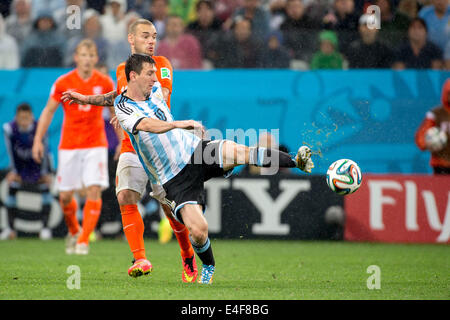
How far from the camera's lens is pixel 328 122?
13.0 metres

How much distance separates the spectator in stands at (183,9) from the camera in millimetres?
14266

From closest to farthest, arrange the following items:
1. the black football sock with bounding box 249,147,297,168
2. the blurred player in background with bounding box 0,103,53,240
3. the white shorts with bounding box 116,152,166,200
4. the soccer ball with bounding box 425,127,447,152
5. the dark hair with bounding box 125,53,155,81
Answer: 1. the black football sock with bounding box 249,147,297,168
2. the dark hair with bounding box 125,53,155,81
3. the white shorts with bounding box 116,152,166,200
4. the soccer ball with bounding box 425,127,447,152
5. the blurred player in background with bounding box 0,103,53,240

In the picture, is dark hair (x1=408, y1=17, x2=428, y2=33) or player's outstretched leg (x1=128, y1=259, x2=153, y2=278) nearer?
player's outstretched leg (x1=128, y1=259, x2=153, y2=278)

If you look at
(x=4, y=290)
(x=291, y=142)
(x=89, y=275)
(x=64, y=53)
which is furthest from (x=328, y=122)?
(x=4, y=290)

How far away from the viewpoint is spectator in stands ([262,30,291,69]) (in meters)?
13.2

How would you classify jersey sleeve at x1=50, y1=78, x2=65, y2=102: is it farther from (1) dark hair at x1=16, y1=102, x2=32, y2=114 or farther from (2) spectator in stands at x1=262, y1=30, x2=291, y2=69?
(2) spectator in stands at x1=262, y1=30, x2=291, y2=69

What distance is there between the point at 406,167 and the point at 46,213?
18.2 feet

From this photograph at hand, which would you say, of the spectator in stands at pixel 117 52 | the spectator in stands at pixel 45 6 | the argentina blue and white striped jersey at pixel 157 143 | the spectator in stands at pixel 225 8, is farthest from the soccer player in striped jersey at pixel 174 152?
the spectator in stands at pixel 225 8

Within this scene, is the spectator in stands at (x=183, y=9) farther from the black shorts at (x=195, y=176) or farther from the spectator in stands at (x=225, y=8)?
the black shorts at (x=195, y=176)

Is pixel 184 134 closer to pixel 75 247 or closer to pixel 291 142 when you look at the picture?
pixel 75 247

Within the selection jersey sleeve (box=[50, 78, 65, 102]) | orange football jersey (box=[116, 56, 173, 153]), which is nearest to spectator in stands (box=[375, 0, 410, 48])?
jersey sleeve (box=[50, 78, 65, 102])

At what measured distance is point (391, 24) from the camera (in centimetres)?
1317

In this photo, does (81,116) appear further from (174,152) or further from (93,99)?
(174,152)

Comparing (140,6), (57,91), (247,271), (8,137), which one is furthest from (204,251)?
(140,6)
